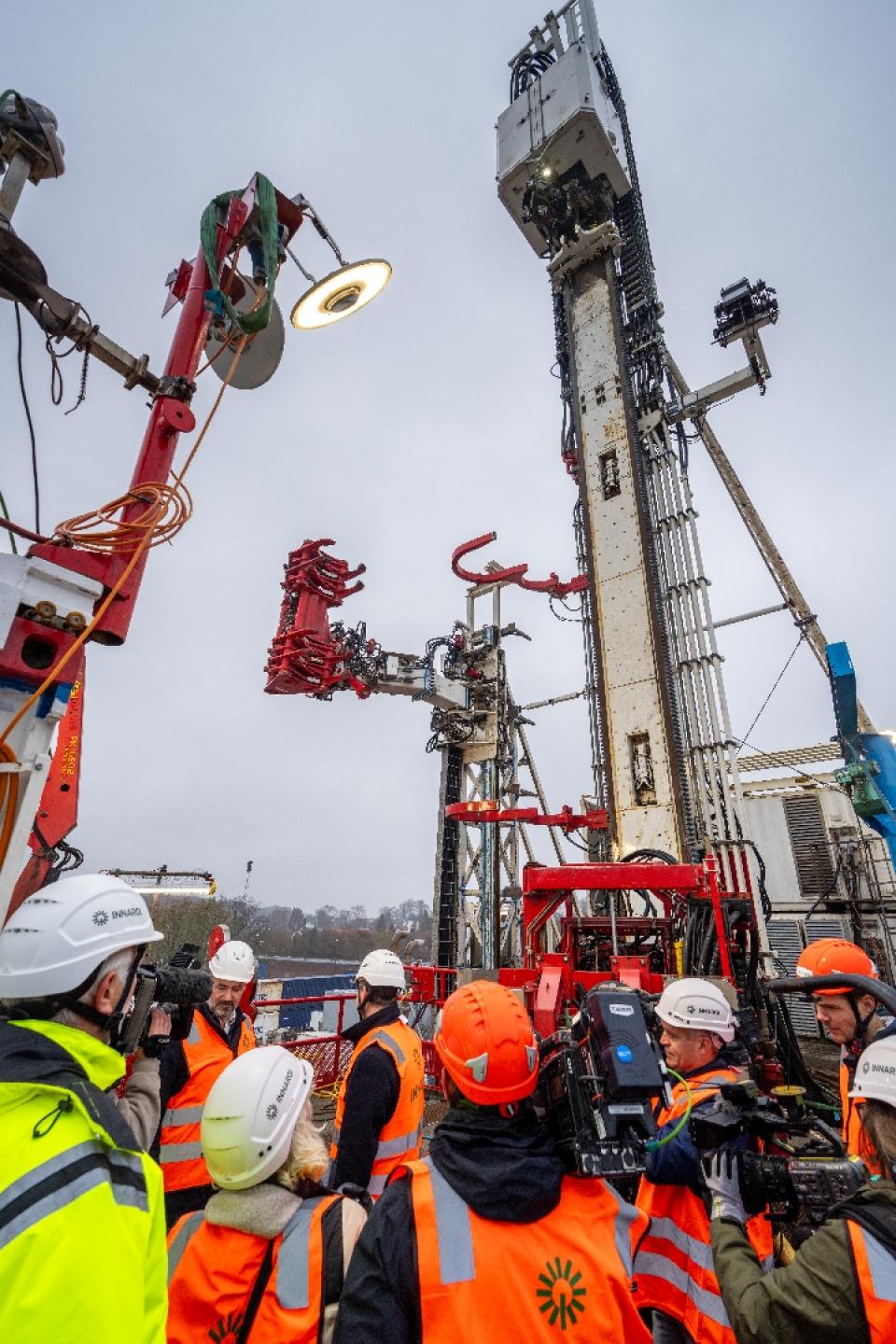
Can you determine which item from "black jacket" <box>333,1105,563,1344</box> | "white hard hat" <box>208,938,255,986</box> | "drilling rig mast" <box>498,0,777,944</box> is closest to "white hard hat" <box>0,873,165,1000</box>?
"black jacket" <box>333,1105,563,1344</box>

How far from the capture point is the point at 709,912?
5812 mm

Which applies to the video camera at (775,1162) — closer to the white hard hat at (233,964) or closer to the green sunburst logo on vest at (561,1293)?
the green sunburst logo on vest at (561,1293)

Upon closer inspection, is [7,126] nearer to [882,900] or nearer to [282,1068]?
[282,1068]

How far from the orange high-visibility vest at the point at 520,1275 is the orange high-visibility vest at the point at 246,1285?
0.29 meters

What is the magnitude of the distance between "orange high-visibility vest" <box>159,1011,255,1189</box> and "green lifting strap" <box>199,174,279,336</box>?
3947 millimetres

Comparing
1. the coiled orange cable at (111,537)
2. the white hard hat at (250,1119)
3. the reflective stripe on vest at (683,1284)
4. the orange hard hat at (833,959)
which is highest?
the coiled orange cable at (111,537)

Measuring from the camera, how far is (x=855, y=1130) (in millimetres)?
2549

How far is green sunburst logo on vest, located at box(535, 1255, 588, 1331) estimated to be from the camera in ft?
4.45

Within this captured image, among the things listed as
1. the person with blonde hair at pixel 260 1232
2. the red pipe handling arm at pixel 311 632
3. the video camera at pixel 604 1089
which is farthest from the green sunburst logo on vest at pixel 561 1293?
the red pipe handling arm at pixel 311 632

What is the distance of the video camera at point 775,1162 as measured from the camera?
1.68m

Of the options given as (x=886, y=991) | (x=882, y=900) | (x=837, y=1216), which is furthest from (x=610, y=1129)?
(x=882, y=900)

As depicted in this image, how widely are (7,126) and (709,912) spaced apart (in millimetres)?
7214

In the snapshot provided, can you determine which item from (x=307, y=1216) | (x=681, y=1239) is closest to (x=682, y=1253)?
(x=681, y=1239)

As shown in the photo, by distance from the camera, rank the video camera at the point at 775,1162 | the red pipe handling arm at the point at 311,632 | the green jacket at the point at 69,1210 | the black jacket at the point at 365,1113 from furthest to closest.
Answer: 1. the red pipe handling arm at the point at 311,632
2. the black jacket at the point at 365,1113
3. the video camera at the point at 775,1162
4. the green jacket at the point at 69,1210
